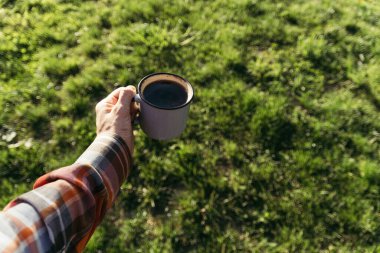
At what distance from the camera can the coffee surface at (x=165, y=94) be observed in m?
2.17

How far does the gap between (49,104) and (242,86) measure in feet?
6.81

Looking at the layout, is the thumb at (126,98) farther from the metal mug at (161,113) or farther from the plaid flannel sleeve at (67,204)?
the plaid flannel sleeve at (67,204)

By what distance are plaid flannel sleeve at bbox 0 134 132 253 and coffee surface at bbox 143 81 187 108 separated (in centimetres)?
33

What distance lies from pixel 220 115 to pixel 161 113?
174 cm

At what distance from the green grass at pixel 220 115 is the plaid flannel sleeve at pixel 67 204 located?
127 cm

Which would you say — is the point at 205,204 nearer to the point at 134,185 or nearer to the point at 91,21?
the point at 134,185

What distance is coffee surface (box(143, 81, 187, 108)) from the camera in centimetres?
217

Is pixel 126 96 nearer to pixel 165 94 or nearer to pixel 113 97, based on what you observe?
pixel 113 97

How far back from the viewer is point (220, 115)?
378 cm

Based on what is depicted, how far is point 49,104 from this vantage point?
12.4 feet

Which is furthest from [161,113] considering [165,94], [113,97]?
[113,97]

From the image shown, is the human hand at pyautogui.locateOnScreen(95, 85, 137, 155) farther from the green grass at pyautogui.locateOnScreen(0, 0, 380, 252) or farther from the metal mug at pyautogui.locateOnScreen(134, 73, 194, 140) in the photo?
the green grass at pyautogui.locateOnScreen(0, 0, 380, 252)

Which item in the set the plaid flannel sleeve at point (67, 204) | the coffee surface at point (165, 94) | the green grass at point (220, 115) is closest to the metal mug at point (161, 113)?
the coffee surface at point (165, 94)

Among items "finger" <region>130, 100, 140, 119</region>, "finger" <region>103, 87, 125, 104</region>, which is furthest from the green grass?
"finger" <region>103, 87, 125, 104</region>
